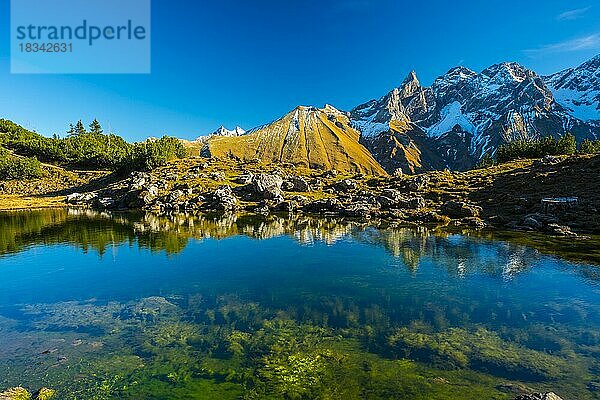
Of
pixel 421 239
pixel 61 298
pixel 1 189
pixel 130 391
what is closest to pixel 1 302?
pixel 61 298

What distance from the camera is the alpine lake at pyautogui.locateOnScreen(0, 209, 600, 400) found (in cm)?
2153

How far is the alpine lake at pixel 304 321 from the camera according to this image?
21.5 metres

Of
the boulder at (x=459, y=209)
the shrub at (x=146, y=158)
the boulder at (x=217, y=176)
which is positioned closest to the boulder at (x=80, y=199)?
the shrub at (x=146, y=158)

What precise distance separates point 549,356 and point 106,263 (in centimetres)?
5708

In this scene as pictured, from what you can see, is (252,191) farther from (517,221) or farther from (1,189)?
(1,189)

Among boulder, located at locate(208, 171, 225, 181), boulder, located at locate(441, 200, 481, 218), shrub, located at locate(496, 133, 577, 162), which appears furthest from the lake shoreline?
shrub, located at locate(496, 133, 577, 162)

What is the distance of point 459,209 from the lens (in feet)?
322

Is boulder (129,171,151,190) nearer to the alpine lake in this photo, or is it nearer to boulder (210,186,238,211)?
boulder (210,186,238,211)

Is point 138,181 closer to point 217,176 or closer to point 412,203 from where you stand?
point 217,176

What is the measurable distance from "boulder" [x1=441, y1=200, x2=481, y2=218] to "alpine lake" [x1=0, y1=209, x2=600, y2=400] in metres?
31.1

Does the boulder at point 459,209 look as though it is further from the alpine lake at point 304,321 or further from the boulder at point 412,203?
Answer: the alpine lake at point 304,321

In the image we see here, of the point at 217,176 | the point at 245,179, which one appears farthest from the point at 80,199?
the point at 245,179

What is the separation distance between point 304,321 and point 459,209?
81796 mm

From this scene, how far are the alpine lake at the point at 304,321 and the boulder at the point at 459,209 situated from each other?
31122 millimetres
